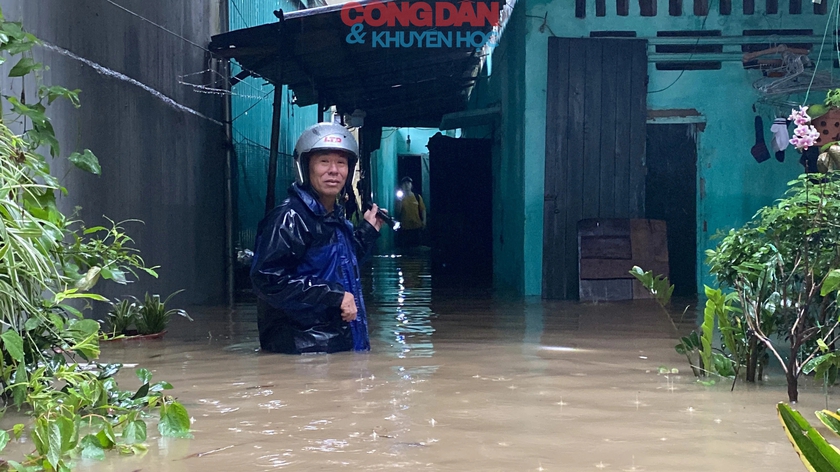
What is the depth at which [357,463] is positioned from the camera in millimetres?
2936

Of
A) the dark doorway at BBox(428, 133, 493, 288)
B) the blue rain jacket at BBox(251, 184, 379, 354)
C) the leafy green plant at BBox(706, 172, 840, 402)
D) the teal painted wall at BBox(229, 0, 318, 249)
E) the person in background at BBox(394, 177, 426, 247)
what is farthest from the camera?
the person in background at BBox(394, 177, 426, 247)

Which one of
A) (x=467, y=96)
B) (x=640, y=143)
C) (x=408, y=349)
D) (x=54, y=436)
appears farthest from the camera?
(x=467, y=96)

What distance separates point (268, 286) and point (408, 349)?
1123 mm

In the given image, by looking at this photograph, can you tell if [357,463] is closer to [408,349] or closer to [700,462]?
[700,462]

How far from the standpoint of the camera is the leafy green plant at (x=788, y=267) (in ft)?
13.9

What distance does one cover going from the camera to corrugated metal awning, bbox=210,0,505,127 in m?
9.34

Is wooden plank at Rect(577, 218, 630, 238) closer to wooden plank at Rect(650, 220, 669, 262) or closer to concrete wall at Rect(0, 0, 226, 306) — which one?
wooden plank at Rect(650, 220, 669, 262)

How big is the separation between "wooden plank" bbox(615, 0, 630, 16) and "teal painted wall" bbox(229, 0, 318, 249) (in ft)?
14.9

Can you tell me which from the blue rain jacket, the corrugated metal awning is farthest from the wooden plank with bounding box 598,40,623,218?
the blue rain jacket

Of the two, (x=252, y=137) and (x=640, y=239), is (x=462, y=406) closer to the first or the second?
(x=640, y=239)

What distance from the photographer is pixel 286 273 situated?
16.6 ft

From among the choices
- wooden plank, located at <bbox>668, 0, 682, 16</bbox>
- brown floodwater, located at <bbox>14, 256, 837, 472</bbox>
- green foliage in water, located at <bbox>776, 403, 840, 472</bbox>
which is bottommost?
brown floodwater, located at <bbox>14, 256, 837, 472</bbox>

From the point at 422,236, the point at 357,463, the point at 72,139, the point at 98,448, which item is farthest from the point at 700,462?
the point at 422,236

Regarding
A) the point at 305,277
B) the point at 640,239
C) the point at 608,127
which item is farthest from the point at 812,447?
the point at 608,127
